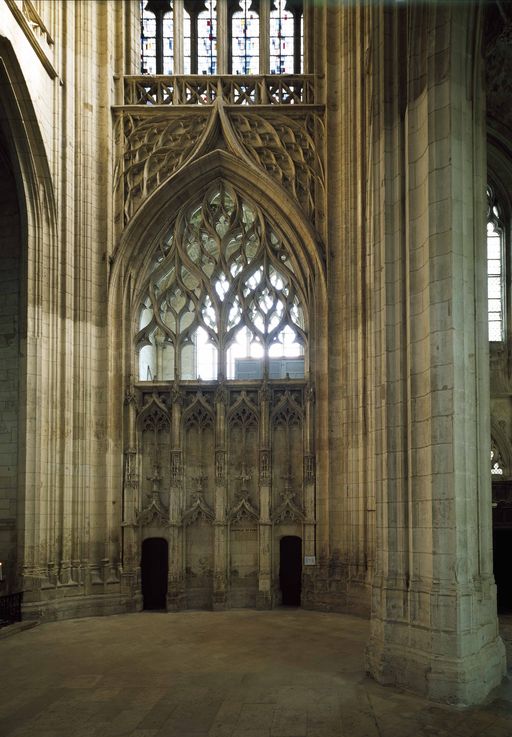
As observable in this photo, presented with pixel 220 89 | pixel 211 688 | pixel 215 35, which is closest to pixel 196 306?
pixel 220 89

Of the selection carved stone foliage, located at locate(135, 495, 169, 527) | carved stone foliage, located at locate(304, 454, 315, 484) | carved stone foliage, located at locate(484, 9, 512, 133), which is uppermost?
carved stone foliage, located at locate(484, 9, 512, 133)

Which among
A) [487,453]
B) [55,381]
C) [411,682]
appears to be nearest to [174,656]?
[411,682]

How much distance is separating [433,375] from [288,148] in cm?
1174

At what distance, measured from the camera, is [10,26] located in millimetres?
16469

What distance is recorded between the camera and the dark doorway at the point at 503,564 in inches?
703

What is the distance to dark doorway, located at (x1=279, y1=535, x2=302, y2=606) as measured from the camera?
1986 centimetres

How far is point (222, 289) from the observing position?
2125cm

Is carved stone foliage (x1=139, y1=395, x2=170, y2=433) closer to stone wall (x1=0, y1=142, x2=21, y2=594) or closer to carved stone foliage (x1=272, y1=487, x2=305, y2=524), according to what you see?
stone wall (x1=0, y1=142, x2=21, y2=594)

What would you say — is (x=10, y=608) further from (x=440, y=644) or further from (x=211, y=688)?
(x=440, y=644)

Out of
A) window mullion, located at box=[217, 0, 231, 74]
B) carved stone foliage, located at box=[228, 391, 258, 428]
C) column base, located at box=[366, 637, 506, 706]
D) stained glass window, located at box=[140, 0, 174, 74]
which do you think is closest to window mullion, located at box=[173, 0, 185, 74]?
stained glass window, located at box=[140, 0, 174, 74]

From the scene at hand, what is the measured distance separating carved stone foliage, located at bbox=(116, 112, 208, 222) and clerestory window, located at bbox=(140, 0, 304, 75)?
233 cm

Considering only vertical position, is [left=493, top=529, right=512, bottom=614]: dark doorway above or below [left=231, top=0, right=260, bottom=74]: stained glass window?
below

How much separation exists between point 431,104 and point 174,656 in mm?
10209

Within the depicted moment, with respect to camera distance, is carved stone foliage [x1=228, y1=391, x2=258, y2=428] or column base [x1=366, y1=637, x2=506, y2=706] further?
carved stone foliage [x1=228, y1=391, x2=258, y2=428]
